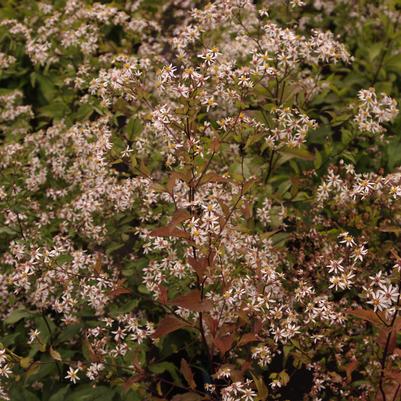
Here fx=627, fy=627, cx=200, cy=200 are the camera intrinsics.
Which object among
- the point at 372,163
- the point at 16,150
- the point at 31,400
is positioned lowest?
the point at 31,400

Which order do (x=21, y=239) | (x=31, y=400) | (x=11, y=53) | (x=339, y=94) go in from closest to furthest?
(x=31, y=400), (x=21, y=239), (x=339, y=94), (x=11, y=53)

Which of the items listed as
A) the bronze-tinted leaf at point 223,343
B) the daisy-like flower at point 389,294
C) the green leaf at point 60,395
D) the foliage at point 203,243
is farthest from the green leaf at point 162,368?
the daisy-like flower at point 389,294

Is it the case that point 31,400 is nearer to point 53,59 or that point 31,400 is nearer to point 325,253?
point 325,253

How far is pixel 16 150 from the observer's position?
4359mm

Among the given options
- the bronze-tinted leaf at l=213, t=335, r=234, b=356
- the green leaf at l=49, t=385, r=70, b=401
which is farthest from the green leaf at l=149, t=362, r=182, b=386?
the bronze-tinted leaf at l=213, t=335, r=234, b=356

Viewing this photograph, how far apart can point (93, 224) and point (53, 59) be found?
2.37 metres

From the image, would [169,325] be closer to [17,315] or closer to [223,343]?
[223,343]

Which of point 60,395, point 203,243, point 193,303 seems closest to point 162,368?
point 60,395

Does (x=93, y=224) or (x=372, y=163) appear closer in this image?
(x=93, y=224)

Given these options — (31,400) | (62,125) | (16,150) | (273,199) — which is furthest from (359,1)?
(31,400)

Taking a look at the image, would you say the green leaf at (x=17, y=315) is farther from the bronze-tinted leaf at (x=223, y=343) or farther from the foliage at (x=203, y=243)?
the bronze-tinted leaf at (x=223, y=343)

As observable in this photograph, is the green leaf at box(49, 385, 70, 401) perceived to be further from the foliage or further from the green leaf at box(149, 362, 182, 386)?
the green leaf at box(149, 362, 182, 386)

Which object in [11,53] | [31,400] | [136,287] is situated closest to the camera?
[31,400]

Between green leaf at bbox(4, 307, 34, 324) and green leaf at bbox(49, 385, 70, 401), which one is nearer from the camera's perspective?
green leaf at bbox(49, 385, 70, 401)
